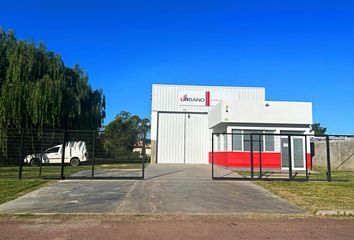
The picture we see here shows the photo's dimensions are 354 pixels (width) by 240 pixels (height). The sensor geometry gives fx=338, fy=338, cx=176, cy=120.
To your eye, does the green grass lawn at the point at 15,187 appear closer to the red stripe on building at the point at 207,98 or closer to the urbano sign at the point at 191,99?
the urbano sign at the point at 191,99

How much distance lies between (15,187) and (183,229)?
26.7 ft

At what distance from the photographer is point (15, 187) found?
12.7 meters

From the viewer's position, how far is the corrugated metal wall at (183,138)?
3159 cm

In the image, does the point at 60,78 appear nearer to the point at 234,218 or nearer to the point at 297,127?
the point at 297,127

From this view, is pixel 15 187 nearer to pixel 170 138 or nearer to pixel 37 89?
pixel 37 89

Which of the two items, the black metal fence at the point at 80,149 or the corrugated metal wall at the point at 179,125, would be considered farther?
the corrugated metal wall at the point at 179,125

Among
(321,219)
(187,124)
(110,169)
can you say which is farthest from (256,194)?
(187,124)

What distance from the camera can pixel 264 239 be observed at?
6688 mm

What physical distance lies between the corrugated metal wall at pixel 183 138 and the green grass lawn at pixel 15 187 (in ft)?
59.2

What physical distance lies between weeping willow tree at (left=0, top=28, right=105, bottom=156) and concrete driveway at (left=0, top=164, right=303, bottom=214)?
38.9ft

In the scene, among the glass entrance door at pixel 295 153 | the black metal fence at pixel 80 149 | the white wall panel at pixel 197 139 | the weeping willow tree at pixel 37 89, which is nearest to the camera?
the black metal fence at pixel 80 149

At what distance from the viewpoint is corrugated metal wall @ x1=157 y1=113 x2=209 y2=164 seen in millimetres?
31594

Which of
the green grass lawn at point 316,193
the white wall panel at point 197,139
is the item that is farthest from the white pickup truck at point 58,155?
the white wall panel at point 197,139

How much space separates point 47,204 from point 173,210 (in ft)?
12.4
